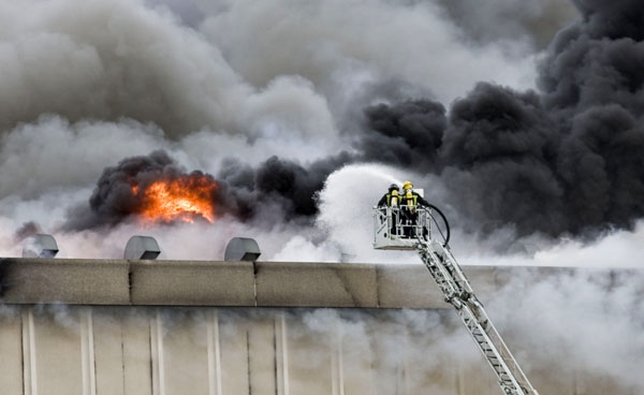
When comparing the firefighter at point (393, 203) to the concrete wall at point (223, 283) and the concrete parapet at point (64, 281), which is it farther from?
the concrete parapet at point (64, 281)

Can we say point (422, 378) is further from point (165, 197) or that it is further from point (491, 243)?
point (491, 243)

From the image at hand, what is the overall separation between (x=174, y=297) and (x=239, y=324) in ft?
4.21

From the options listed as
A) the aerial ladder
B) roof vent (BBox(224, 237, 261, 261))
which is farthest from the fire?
the aerial ladder

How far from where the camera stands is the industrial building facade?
1970cm

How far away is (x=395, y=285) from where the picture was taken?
22438mm

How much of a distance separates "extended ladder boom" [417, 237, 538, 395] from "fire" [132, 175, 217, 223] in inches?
699

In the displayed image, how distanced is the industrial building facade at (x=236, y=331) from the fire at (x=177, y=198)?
16.3 metres

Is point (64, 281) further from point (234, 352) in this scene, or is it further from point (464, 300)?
point (464, 300)

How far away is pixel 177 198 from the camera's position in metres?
39.6

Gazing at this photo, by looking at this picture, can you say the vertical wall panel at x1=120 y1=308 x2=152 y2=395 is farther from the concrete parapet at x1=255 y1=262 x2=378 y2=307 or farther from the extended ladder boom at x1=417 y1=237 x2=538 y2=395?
the extended ladder boom at x1=417 y1=237 x2=538 y2=395

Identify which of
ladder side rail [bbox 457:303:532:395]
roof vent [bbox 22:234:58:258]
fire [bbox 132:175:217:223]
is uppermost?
fire [bbox 132:175:217:223]

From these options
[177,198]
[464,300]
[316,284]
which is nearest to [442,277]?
[464,300]

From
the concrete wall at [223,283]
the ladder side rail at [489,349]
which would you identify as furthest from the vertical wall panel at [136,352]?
the ladder side rail at [489,349]

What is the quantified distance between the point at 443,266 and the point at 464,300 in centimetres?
68
